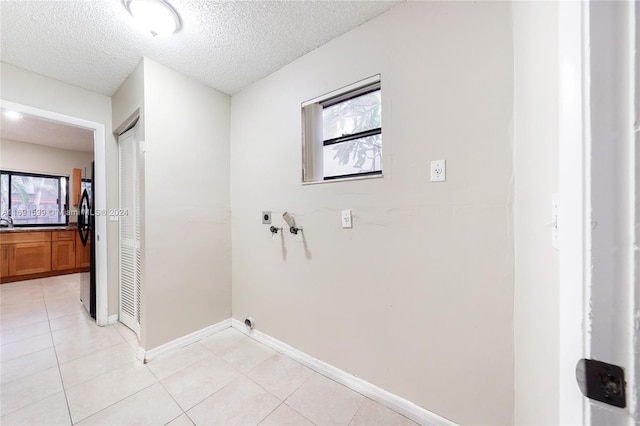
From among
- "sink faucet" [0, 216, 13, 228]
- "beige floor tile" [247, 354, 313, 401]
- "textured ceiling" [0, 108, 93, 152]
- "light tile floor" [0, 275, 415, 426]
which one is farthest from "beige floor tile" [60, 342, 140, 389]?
"sink faucet" [0, 216, 13, 228]

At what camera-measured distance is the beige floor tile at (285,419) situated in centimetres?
132

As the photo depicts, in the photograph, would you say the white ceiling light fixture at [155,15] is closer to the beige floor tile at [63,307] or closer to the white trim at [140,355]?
the white trim at [140,355]

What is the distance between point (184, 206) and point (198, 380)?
138 centimetres

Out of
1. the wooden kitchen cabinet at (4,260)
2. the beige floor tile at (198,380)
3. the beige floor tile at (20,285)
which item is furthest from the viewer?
the wooden kitchen cabinet at (4,260)

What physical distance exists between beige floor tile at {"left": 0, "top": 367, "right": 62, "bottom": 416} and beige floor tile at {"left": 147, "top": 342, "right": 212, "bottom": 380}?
0.53 m

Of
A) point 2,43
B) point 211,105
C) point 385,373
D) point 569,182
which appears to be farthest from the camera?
point 211,105

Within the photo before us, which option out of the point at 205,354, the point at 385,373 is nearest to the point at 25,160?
the point at 205,354

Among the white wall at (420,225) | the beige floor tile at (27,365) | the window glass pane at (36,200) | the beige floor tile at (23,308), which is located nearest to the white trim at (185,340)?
the beige floor tile at (27,365)

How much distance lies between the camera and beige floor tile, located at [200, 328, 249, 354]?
208 cm

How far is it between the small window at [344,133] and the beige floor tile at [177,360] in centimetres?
169

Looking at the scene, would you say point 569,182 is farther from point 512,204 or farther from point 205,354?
point 205,354

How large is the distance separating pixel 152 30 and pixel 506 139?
87.3 inches

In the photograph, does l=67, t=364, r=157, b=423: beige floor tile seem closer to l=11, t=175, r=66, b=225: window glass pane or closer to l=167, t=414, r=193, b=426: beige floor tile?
l=167, t=414, r=193, b=426: beige floor tile

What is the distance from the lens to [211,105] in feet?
7.72
